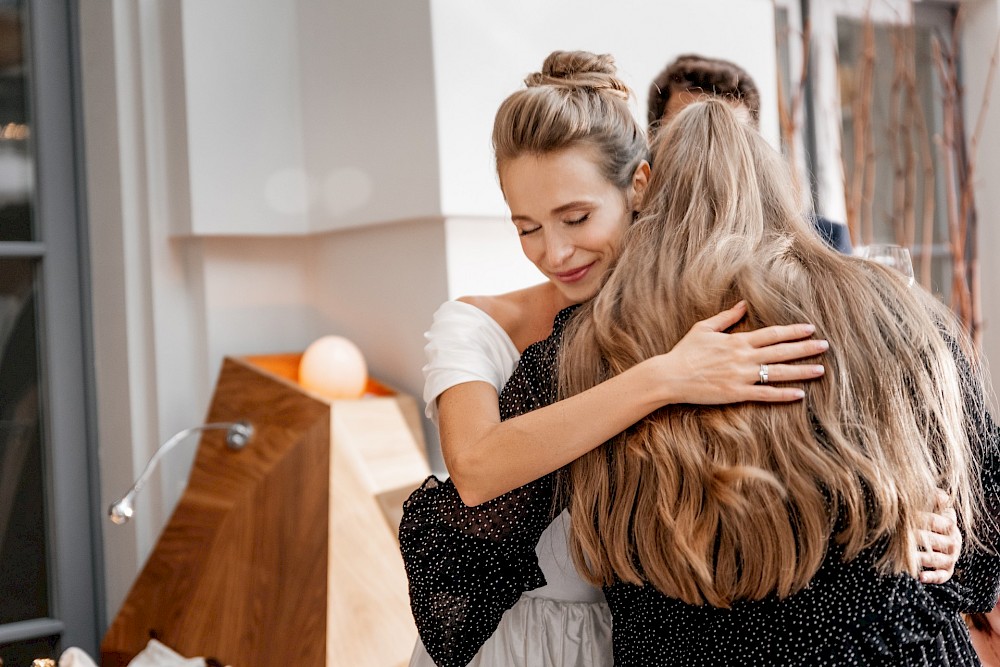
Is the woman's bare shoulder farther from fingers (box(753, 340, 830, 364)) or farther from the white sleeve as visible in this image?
fingers (box(753, 340, 830, 364))

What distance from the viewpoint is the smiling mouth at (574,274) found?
1.53 metres

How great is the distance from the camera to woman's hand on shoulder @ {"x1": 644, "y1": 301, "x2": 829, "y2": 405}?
1083mm

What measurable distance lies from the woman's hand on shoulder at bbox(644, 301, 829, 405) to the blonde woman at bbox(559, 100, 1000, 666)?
2 centimetres

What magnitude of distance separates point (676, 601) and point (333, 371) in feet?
4.24

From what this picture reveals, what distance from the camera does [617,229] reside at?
1.53 m

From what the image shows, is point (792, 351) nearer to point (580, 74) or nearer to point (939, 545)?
point (939, 545)

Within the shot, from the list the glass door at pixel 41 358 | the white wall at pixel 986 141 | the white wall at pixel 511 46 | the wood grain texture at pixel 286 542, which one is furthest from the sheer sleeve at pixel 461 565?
the white wall at pixel 986 141

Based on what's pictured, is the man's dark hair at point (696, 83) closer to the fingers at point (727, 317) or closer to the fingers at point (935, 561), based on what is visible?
the fingers at point (727, 317)

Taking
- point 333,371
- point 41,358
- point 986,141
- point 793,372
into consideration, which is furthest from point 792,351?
point 986,141

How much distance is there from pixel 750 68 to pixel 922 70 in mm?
1183

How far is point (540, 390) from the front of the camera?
1.31m

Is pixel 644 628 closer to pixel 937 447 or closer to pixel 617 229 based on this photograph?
pixel 937 447

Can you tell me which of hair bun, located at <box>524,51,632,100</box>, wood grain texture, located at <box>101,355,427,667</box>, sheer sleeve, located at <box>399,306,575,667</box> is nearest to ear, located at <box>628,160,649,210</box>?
hair bun, located at <box>524,51,632,100</box>

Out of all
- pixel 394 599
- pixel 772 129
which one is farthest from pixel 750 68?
pixel 394 599
